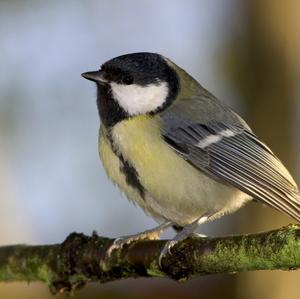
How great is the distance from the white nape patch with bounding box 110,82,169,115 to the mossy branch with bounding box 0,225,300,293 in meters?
0.44

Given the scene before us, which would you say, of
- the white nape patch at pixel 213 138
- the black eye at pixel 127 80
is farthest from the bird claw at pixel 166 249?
the black eye at pixel 127 80

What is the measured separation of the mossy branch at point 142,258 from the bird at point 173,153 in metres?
0.09

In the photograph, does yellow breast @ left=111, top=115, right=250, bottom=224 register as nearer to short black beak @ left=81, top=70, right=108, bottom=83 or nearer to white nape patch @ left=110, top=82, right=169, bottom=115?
white nape patch @ left=110, top=82, right=169, bottom=115

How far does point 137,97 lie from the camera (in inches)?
99.3

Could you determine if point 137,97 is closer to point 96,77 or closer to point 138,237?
point 96,77

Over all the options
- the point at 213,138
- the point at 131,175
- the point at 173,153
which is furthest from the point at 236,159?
the point at 131,175

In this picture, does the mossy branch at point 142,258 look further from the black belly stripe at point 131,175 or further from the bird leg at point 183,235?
the black belly stripe at point 131,175

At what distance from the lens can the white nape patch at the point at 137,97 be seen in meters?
2.51

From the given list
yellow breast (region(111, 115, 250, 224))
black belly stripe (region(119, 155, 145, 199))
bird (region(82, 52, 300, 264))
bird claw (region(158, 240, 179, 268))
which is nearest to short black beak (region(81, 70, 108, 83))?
bird (region(82, 52, 300, 264))

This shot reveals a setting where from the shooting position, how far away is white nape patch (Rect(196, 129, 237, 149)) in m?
2.56

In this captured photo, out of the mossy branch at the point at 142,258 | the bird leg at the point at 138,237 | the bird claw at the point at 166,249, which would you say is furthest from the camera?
the bird leg at the point at 138,237

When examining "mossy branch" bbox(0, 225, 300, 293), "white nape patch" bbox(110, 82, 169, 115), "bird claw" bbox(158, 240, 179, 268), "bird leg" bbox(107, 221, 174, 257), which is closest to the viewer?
"mossy branch" bbox(0, 225, 300, 293)

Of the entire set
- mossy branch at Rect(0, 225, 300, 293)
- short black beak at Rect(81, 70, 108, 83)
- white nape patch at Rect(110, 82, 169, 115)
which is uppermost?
short black beak at Rect(81, 70, 108, 83)

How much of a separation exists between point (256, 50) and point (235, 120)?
1743 millimetres
